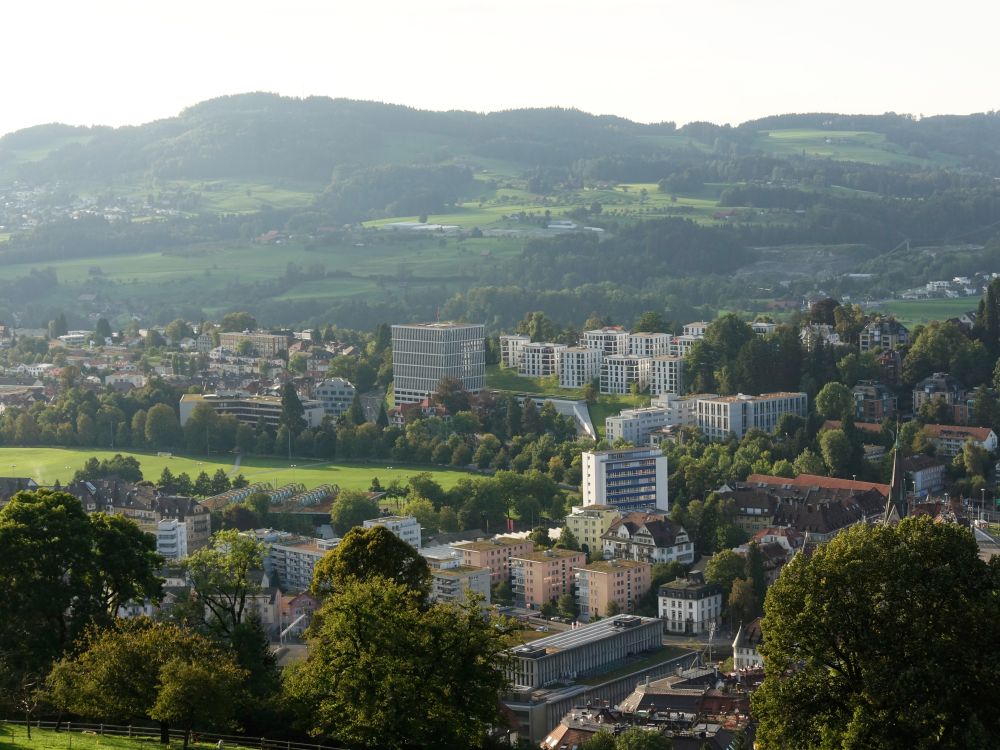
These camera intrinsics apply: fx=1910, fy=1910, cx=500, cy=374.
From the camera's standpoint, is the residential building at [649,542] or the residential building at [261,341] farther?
the residential building at [261,341]

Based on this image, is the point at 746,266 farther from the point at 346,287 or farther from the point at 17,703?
the point at 17,703

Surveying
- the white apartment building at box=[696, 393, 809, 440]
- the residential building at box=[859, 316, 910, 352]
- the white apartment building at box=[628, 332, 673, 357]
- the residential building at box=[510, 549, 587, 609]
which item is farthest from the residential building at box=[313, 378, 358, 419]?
the residential building at box=[510, 549, 587, 609]

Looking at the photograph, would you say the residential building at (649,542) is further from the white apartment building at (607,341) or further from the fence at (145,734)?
the fence at (145,734)

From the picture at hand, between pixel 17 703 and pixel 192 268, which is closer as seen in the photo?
pixel 17 703

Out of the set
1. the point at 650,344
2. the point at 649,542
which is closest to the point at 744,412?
the point at 650,344

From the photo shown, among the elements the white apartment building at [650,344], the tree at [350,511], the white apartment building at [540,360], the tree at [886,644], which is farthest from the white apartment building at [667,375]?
the tree at [886,644]

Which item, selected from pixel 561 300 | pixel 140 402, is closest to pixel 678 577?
pixel 140 402
